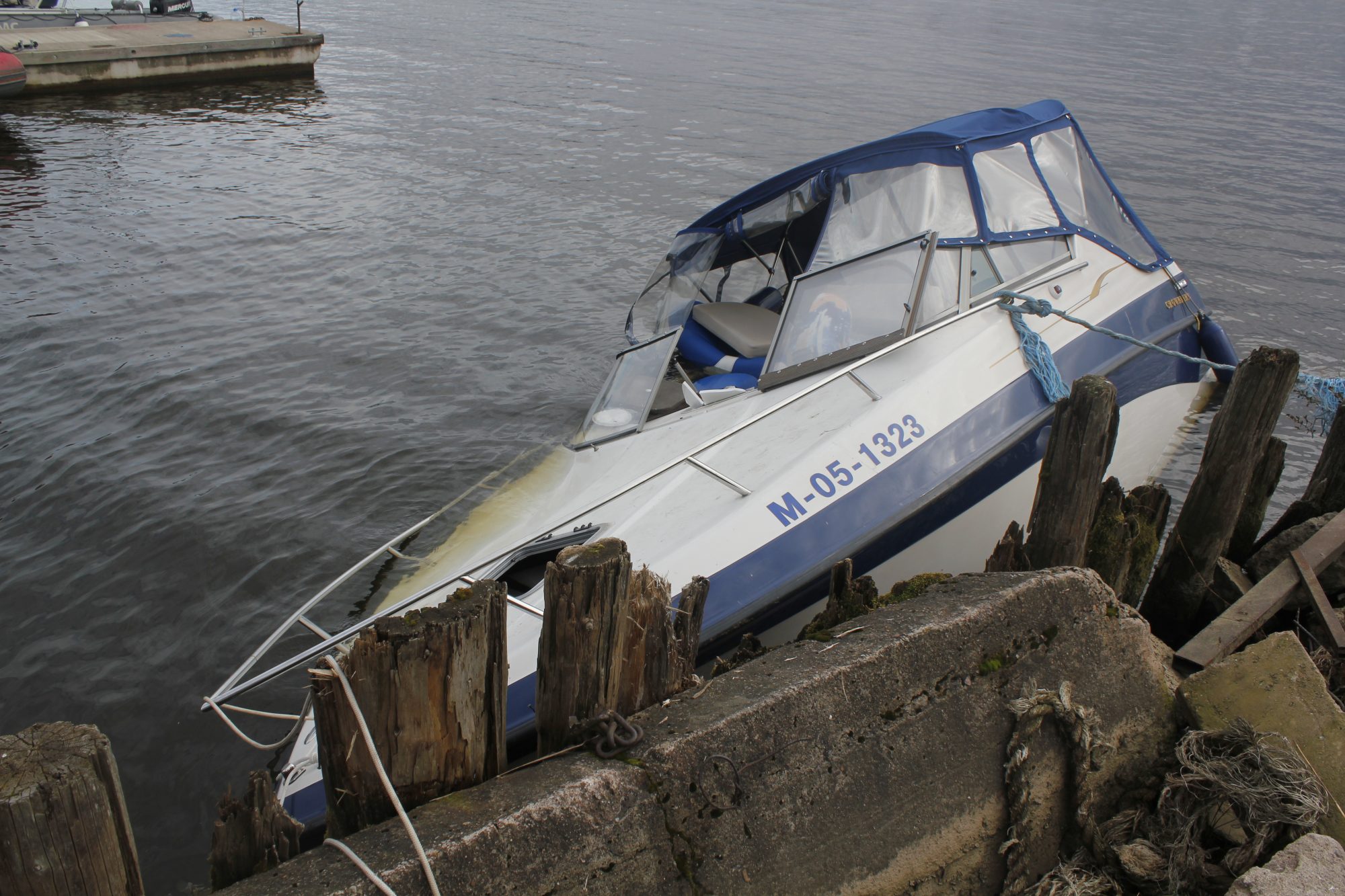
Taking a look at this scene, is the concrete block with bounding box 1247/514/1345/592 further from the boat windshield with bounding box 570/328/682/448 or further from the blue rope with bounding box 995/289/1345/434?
the boat windshield with bounding box 570/328/682/448

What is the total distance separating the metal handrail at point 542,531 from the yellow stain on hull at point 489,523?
353 millimetres

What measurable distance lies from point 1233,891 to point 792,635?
225 centimetres

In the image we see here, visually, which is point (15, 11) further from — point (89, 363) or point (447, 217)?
point (89, 363)

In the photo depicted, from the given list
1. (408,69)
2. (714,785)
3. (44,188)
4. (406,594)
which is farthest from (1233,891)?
(408,69)

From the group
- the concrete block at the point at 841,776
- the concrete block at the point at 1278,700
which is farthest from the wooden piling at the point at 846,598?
the concrete block at the point at 1278,700

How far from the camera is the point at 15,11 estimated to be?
2472cm

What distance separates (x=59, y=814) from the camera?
2.40 m

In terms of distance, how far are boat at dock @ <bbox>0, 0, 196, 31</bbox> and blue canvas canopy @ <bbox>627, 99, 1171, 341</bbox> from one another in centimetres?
2514

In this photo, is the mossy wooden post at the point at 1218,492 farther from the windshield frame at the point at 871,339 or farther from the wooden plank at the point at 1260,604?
the windshield frame at the point at 871,339

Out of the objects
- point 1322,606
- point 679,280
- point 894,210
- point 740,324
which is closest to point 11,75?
point 679,280

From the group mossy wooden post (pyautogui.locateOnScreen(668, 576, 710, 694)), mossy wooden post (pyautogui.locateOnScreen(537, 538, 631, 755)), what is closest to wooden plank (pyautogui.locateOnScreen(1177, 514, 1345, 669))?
mossy wooden post (pyautogui.locateOnScreen(668, 576, 710, 694))

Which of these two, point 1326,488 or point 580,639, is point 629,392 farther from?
point 1326,488

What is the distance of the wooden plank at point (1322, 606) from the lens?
4.48 m

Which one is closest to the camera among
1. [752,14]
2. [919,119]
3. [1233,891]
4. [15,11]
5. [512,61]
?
[1233,891]
